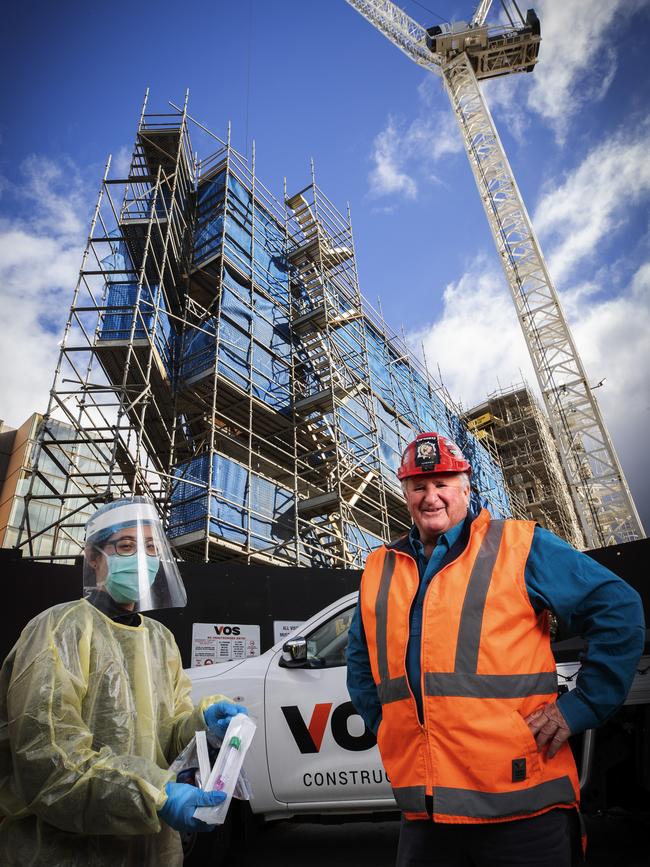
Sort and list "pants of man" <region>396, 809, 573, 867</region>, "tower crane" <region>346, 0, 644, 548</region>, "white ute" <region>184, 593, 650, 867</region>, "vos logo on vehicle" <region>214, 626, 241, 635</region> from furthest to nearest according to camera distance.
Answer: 1. "tower crane" <region>346, 0, 644, 548</region>
2. "vos logo on vehicle" <region>214, 626, 241, 635</region>
3. "white ute" <region>184, 593, 650, 867</region>
4. "pants of man" <region>396, 809, 573, 867</region>

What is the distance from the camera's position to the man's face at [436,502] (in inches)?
76.4

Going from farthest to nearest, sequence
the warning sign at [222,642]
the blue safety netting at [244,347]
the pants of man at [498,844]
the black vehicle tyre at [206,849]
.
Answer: the blue safety netting at [244,347], the warning sign at [222,642], the black vehicle tyre at [206,849], the pants of man at [498,844]

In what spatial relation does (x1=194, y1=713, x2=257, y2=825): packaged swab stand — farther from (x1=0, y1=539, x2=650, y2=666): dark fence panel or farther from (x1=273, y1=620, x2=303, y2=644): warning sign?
(x1=273, y1=620, x2=303, y2=644): warning sign

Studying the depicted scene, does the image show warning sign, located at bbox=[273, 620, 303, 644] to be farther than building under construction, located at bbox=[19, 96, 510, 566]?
No

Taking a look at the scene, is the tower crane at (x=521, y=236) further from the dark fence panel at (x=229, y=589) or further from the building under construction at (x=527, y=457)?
the dark fence panel at (x=229, y=589)

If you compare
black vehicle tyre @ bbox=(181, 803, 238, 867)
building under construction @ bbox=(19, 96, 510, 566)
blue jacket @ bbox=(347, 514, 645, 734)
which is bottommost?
black vehicle tyre @ bbox=(181, 803, 238, 867)

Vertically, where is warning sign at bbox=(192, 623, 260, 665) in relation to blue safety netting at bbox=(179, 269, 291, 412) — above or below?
below

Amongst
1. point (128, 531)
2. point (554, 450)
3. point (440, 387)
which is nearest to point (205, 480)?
point (128, 531)

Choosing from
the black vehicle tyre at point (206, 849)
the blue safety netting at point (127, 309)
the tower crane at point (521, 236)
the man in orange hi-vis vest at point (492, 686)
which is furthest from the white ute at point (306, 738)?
the tower crane at point (521, 236)

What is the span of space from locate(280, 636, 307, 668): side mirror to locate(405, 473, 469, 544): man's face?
1978 mm

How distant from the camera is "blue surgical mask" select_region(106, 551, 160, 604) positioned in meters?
1.97

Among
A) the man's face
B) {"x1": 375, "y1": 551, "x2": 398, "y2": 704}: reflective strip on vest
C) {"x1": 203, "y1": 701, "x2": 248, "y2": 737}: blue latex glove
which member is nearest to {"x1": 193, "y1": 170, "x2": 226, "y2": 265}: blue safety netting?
the man's face

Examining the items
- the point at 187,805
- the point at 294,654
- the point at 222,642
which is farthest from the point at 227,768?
the point at 222,642

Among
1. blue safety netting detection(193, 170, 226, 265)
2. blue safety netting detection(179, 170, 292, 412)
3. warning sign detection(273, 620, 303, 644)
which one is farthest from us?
blue safety netting detection(193, 170, 226, 265)
